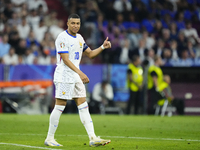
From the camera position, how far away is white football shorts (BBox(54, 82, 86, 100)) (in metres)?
6.86

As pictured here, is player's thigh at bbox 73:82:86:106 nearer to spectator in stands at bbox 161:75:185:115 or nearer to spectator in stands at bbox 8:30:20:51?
spectator in stands at bbox 161:75:185:115

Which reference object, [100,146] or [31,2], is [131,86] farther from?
[100,146]

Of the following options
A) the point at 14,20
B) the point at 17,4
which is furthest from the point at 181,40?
the point at 17,4

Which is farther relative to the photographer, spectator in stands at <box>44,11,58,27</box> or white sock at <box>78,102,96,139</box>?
spectator in stands at <box>44,11,58,27</box>

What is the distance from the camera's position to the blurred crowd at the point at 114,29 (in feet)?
58.9

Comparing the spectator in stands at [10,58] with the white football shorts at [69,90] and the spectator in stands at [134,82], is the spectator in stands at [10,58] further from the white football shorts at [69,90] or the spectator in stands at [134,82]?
the white football shorts at [69,90]

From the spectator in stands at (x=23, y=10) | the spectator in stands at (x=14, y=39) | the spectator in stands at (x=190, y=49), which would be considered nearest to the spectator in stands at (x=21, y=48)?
the spectator in stands at (x=14, y=39)

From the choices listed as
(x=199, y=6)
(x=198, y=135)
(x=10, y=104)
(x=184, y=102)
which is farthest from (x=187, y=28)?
(x=198, y=135)

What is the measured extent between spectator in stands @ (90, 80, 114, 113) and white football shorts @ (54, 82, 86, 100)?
9.58 metres

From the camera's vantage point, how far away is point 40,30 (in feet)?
63.2

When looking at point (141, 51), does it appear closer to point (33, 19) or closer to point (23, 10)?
point (33, 19)

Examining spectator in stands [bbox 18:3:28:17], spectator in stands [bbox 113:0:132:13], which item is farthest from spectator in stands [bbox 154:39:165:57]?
spectator in stands [bbox 18:3:28:17]

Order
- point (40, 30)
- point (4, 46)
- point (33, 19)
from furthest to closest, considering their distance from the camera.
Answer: point (33, 19)
point (40, 30)
point (4, 46)

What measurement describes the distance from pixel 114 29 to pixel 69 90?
13035mm
